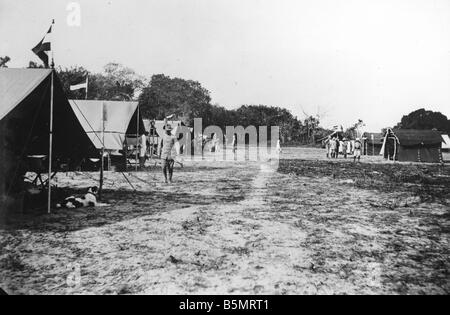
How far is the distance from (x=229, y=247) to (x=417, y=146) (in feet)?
103

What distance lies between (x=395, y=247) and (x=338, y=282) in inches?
73.3

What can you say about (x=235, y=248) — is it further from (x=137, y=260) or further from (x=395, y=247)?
(x=395, y=247)

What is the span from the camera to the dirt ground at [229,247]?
3.72 meters

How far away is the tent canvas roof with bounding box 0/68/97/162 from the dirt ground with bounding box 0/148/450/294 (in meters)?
1.76

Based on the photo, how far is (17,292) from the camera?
346cm

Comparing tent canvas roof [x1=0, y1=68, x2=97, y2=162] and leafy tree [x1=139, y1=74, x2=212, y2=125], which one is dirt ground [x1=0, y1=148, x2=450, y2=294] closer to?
tent canvas roof [x1=0, y1=68, x2=97, y2=162]

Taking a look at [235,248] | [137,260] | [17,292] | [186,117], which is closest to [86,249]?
[137,260]

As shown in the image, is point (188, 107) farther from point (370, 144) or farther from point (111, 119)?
point (111, 119)

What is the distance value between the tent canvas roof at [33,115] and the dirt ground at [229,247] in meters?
1.76

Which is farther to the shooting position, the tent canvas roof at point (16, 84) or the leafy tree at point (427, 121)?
the leafy tree at point (427, 121)

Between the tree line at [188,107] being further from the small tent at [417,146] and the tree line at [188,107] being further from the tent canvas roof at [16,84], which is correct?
the tent canvas roof at [16,84]

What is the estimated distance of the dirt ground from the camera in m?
3.72

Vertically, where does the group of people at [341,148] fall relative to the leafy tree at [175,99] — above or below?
below

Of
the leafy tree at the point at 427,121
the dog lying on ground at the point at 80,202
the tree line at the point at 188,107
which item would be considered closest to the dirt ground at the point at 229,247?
the dog lying on ground at the point at 80,202
